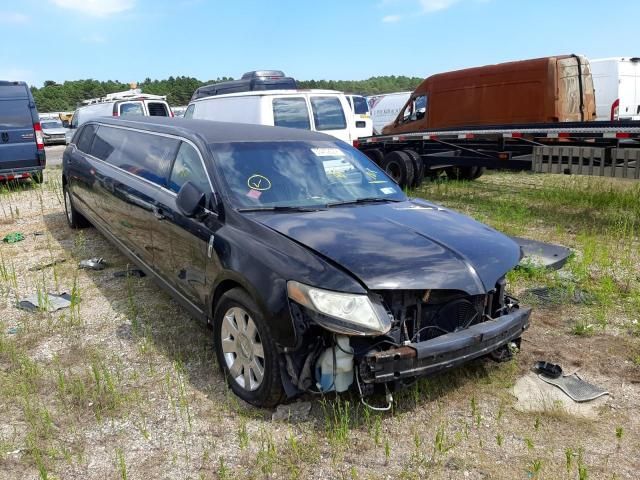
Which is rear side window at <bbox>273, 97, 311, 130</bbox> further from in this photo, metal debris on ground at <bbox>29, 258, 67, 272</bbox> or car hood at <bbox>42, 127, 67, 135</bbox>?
car hood at <bbox>42, 127, 67, 135</bbox>

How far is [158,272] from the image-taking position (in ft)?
15.6

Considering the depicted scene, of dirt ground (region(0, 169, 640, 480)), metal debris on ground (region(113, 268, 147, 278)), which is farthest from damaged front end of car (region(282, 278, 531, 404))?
metal debris on ground (region(113, 268, 147, 278))

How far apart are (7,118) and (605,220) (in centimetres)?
1134

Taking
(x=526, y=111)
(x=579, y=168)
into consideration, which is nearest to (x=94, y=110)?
(x=526, y=111)

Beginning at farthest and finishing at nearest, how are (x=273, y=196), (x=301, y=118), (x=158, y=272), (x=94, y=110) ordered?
(x=94, y=110), (x=301, y=118), (x=158, y=272), (x=273, y=196)

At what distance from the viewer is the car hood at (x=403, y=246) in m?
3.05

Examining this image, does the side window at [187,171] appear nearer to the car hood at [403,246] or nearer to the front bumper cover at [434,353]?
the car hood at [403,246]

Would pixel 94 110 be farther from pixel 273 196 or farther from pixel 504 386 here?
pixel 504 386

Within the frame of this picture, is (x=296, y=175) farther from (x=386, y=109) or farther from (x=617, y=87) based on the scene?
(x=386, y=109)

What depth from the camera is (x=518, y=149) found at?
32.3 ft

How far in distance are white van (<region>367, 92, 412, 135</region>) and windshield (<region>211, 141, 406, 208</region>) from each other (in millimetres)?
18527

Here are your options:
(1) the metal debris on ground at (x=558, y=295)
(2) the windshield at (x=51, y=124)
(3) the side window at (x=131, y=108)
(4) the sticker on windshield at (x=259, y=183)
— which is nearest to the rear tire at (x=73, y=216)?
(4) the sticker on windshield at (x=259, y=183)

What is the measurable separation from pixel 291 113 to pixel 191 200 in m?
6.90

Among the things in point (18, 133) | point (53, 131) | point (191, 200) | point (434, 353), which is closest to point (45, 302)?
point (191, 200)
